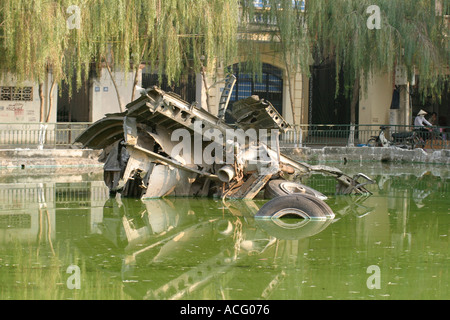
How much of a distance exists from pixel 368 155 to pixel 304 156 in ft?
7.95

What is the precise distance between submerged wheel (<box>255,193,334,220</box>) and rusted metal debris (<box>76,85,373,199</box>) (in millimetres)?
2370

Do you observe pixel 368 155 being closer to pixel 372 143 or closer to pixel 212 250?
pixel 372 143

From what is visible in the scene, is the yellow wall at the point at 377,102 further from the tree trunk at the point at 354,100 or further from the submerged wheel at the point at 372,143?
the submerged wheel at the point at 372,143

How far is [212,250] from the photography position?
8.74 m

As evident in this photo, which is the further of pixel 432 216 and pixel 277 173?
pixel 277 173

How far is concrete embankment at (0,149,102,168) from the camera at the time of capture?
20.8 meters

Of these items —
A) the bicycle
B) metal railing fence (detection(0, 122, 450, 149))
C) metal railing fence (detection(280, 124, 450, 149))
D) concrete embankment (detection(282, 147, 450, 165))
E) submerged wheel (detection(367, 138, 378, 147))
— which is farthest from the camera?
submerged wheel (detection(367, 138, 378, 147))

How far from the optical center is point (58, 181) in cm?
1711

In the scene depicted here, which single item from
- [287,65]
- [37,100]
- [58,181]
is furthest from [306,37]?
[58,181]

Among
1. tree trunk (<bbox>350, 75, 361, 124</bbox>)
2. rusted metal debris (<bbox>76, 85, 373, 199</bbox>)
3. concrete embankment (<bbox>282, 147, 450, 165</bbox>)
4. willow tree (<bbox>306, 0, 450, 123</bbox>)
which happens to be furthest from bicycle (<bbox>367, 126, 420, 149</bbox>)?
rusted metal debris (<bbox>76, 85, 373, 199</bbox>)

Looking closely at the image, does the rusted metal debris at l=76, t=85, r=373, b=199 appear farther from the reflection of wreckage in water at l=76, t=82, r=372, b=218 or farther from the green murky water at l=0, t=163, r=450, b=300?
the green murky water at l=0, t=163, r=450, b=300

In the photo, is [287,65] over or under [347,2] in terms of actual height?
under

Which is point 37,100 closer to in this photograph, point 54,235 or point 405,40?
point 405,40

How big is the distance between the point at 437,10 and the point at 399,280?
21.3 metres
